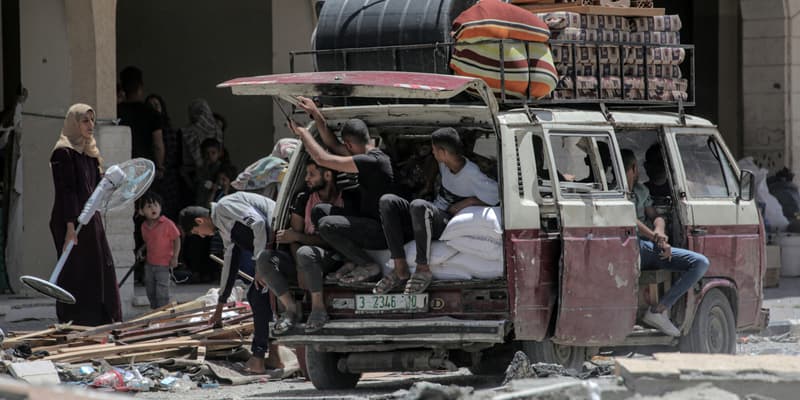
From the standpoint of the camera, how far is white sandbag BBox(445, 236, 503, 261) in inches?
334

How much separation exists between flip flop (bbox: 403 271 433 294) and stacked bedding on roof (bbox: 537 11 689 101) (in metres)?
1.72

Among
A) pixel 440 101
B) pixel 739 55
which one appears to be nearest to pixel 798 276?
pixel 739 55

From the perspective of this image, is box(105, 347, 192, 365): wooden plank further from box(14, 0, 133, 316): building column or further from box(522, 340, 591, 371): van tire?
box(14, 0, 133, 316): building column

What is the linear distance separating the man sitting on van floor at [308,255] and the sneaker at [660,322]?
76.8 inches

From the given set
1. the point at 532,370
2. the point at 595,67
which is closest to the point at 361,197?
the point at 532,370

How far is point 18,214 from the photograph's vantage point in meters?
14.6

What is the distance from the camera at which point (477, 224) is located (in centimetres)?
852

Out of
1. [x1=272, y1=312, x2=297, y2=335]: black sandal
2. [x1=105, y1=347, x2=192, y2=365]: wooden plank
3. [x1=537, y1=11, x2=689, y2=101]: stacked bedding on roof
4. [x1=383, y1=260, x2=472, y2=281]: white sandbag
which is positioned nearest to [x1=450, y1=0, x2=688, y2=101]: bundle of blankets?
[x1=537, y1=11, x2=689, y2=101]: stacked bedding on roof

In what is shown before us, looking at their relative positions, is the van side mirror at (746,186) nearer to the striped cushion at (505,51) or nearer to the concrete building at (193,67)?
the striped cushion at (505,51)

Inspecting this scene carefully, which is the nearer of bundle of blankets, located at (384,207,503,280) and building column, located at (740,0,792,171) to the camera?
bundle of blankets, located at (384,207,503,280)

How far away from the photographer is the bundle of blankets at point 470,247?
334 inches

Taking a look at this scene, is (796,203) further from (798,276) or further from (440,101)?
(440,101)

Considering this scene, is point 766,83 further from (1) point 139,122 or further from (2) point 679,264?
(2) point 679,264

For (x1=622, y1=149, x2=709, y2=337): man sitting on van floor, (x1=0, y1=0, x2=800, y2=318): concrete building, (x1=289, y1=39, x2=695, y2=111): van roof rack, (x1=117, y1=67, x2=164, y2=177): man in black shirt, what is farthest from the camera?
(x1=117, y1=67, x2=164, y2=177): man in black shirt
